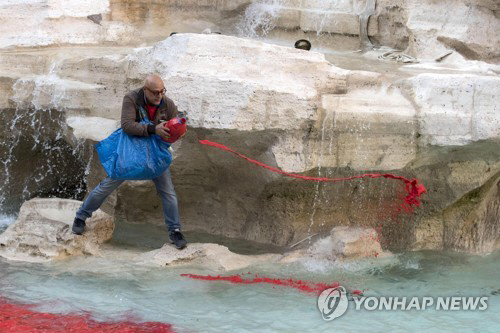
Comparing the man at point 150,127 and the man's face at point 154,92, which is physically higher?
the man's face at point 154,92

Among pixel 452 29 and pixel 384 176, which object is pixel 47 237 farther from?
pixel 452 29

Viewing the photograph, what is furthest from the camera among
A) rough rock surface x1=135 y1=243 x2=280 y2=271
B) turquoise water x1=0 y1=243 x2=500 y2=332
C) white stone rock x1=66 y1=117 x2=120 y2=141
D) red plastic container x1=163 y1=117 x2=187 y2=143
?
white stone rock x1=66 y1=117 x2=120 y2=141

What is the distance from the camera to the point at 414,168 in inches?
266

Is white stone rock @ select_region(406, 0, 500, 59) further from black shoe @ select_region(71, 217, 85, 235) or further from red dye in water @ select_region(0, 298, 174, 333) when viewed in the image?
red dye in water @ select_region(0, 298, 174, 333)

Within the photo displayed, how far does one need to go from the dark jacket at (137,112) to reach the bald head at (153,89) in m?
0.08

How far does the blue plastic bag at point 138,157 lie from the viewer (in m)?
6.00

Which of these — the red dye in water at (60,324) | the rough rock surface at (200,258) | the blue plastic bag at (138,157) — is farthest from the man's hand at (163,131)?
the red dye in water at (60,324)

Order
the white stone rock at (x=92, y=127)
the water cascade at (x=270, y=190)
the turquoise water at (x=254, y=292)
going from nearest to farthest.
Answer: the turquoise water at (x=254, y=292) → the water cascade at (x=270, y=190) → the white stone rock at (x=92, y=127)

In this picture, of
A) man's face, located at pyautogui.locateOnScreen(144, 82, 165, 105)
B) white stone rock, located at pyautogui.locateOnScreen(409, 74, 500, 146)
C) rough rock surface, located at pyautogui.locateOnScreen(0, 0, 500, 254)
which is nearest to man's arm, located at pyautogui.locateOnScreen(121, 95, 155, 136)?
man's face, located at pyautogui.locateOnScreen(144, 82, 165, 105)

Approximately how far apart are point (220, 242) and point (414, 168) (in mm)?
1937

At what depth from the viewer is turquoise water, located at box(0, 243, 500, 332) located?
17.3ft

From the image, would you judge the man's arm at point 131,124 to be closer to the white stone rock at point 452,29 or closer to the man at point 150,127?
the man at point 150,127

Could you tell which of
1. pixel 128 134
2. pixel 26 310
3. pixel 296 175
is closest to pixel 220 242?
pixel 296 175

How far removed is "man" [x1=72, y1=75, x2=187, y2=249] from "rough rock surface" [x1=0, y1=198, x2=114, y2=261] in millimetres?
114
